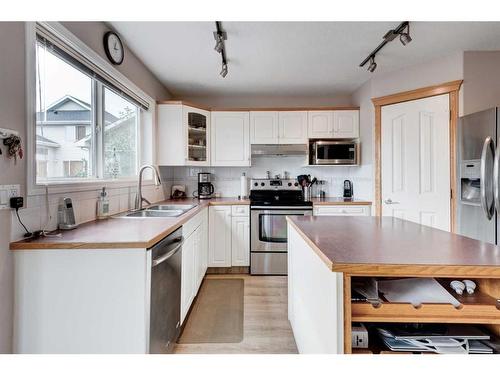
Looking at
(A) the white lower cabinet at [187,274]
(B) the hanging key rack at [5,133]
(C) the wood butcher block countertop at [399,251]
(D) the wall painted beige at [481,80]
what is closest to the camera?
(C) the wood butcher block countertop at [399,251]

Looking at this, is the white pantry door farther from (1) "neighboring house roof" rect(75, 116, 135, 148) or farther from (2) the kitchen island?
(1) "neighboring house roof" rect(75, 116, 135, 148)

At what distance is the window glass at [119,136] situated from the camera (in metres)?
2.32

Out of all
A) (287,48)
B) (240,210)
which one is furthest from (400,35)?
(240,210)

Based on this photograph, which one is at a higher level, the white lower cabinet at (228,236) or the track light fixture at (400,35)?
the track light fixture at (400,35)

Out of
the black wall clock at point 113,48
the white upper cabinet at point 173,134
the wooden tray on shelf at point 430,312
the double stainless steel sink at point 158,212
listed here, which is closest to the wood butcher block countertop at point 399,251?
the wooden tray on shelf at point 430,312

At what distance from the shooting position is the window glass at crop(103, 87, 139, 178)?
232 cm

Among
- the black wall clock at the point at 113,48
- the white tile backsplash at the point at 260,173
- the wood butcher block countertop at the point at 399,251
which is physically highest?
the black wall clock at the point at 113,48

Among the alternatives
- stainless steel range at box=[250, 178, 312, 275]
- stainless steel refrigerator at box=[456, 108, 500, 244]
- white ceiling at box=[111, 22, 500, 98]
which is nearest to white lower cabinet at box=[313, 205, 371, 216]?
stainless steel range at box=[250, 178, 312, 275]

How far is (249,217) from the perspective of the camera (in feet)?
11.0

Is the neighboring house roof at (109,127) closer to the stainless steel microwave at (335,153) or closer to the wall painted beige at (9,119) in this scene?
the wall painted beige at (9,119)

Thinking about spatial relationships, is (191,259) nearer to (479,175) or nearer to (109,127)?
(109,127)

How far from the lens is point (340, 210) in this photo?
10.9ft
